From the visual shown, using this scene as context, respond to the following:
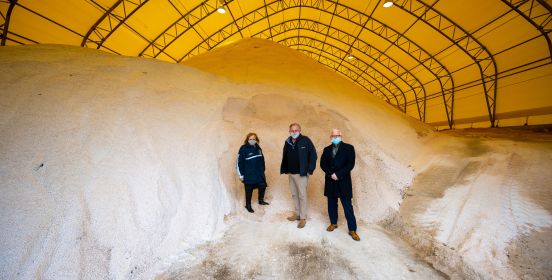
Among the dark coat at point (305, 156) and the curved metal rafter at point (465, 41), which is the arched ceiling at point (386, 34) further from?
the dark coat at point (305, 156)

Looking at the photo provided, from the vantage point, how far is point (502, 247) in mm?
3578

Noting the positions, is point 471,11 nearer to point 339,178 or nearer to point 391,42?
point 391,42

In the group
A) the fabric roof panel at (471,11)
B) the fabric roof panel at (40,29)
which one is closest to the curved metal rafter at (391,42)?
the fabric roof panel at (471,11)

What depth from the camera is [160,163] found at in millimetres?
4695

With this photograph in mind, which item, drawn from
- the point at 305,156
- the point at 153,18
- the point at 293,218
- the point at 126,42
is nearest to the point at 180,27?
the point at 153,18

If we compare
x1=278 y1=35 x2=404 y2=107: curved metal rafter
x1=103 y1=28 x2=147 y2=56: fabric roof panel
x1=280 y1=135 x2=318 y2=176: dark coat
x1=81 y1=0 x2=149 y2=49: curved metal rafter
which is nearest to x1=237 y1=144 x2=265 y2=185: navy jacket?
x1=280 y1=135 x2=318 y2=176: dark coat

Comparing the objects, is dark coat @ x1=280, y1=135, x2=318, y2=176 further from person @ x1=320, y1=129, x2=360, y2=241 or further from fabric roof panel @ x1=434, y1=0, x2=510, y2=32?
fabric roof panel @ x1=434, y1=0, x2=510, y2=32

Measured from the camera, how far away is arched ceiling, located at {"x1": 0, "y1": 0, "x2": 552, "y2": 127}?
1214 centimetres

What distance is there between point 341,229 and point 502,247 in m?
2.25

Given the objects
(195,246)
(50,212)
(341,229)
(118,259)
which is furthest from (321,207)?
(50,212)

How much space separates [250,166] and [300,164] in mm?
1017

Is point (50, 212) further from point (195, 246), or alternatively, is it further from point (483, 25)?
point (483, 25)

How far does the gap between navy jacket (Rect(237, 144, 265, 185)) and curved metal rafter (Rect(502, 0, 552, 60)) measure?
44.3 ft

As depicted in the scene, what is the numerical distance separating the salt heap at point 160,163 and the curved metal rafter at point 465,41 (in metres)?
9.89
